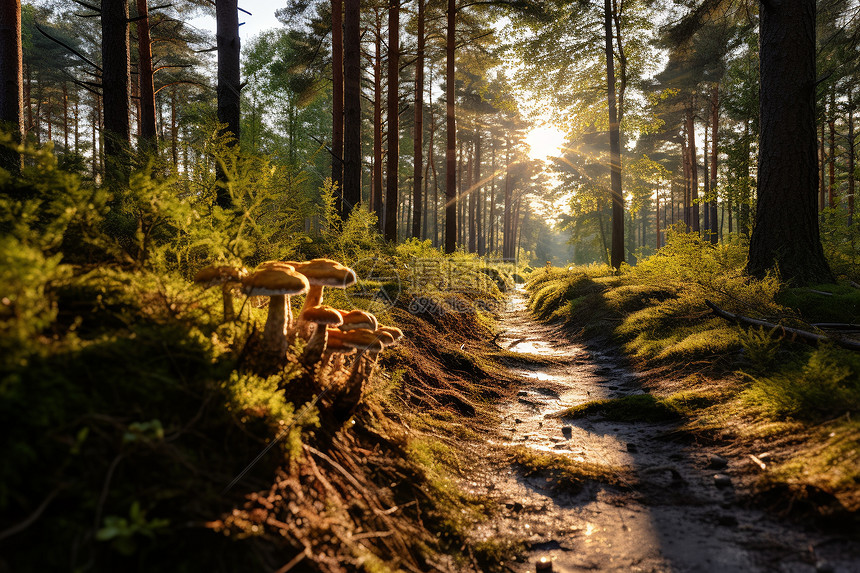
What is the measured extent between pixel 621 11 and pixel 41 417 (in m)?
18.3

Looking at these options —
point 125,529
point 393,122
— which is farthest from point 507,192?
point 125,529

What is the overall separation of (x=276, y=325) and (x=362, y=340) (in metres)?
0.54

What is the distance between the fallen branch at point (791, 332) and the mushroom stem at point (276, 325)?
4.36 meters

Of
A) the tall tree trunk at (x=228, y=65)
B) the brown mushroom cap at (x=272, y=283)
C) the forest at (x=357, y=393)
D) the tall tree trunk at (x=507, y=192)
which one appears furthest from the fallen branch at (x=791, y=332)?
the tall tree trunk at (x=507, y=192)

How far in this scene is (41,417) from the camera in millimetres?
1286

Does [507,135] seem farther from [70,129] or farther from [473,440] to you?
[473,440]

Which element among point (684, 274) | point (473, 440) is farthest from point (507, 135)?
point (473, 440)

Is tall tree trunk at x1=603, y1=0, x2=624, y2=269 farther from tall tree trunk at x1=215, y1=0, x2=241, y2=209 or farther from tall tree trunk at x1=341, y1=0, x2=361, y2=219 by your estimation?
tall tree trunk at x1=215, y1=0, x2=241, y2=209

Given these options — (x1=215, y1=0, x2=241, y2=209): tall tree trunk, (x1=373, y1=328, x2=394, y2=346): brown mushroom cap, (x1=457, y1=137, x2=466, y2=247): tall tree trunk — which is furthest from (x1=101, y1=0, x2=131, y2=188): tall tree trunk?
(x1=457, y1=137, x2=466, y2=247): tall tree trunk

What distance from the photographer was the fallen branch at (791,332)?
348 cm

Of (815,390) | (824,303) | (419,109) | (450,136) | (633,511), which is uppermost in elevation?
(419,109)

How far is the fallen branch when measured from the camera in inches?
137

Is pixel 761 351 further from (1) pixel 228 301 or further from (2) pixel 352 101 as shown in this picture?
(2) pixel 352 101

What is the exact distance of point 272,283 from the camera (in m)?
2.11
